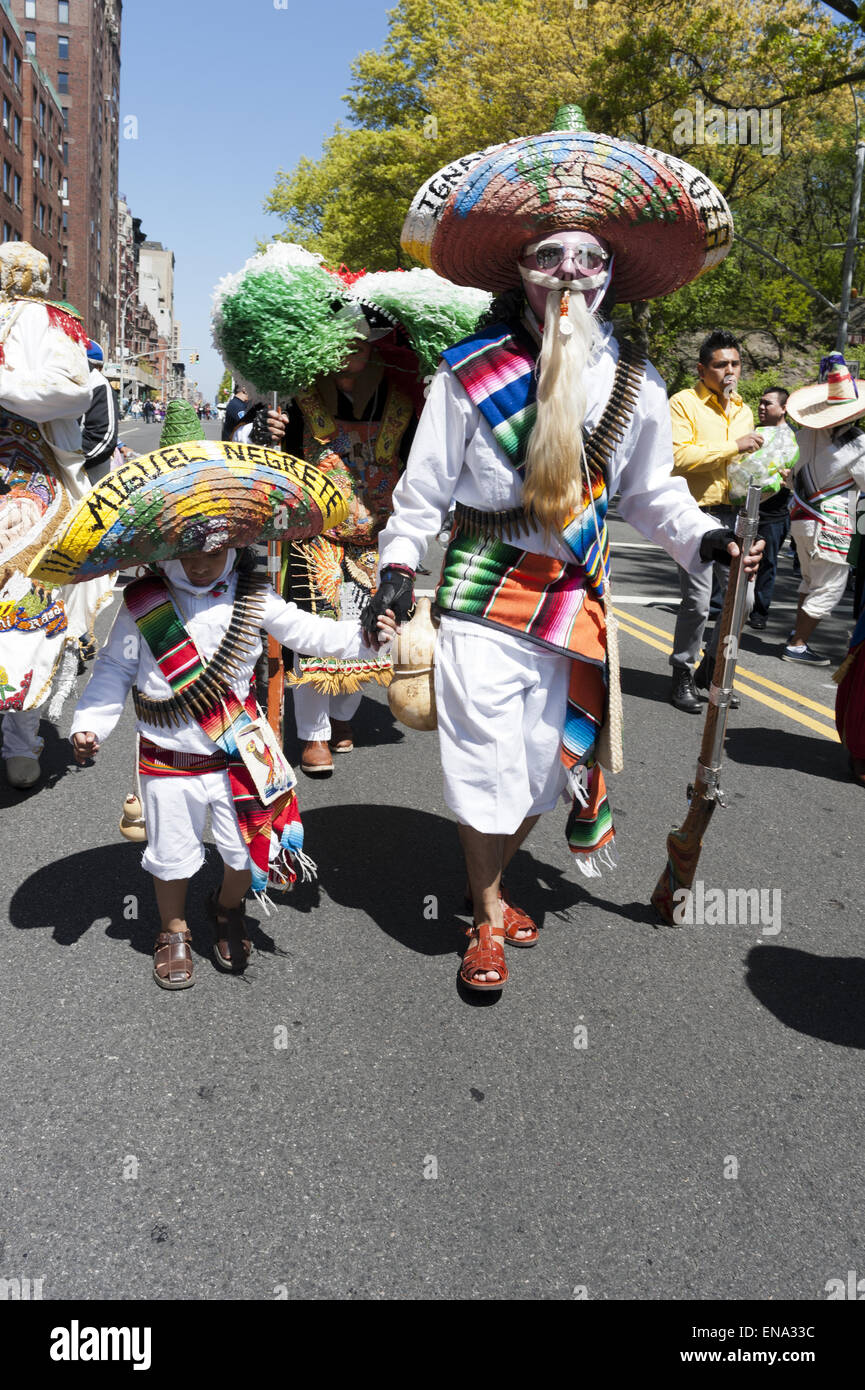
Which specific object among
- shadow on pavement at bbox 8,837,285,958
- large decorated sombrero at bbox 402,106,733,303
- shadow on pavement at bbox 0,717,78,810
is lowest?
shadow on pavement at bbox 0,717,78,810

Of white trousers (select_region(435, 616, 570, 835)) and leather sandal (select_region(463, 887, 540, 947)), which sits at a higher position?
white trousers (select_region(435, 616, 570, 835))

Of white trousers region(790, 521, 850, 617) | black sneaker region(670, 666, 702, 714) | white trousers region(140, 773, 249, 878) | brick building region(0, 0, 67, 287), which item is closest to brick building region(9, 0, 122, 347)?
brick building region(0, 0, 67, 287)

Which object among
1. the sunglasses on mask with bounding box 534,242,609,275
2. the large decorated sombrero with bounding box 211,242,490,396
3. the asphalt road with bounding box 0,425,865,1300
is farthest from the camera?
the large decorated sombrero with bounding box 211,242,490,396

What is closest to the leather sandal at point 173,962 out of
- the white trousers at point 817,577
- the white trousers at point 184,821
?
the white trousers at point 184,821

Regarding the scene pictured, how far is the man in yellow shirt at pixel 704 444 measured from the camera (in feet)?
20.6

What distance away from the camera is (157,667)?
312cm

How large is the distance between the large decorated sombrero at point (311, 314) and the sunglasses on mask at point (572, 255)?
65.0 inches

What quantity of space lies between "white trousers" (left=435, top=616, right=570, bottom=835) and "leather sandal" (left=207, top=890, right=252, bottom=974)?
754 millimetres

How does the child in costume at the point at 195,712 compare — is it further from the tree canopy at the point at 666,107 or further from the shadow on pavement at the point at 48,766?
the tree canopy at the point at 666,107

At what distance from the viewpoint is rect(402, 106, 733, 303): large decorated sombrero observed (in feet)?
9.94

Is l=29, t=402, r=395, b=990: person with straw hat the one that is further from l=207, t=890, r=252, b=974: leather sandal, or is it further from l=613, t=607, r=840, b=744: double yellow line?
l=613, t=607, r=840, b=744: double yellow line

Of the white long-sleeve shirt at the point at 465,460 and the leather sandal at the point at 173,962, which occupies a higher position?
the white long-sleeve shirt at the point at 465,460

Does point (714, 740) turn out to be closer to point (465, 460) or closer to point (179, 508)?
point (465, 460)

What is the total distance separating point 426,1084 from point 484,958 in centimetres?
52
